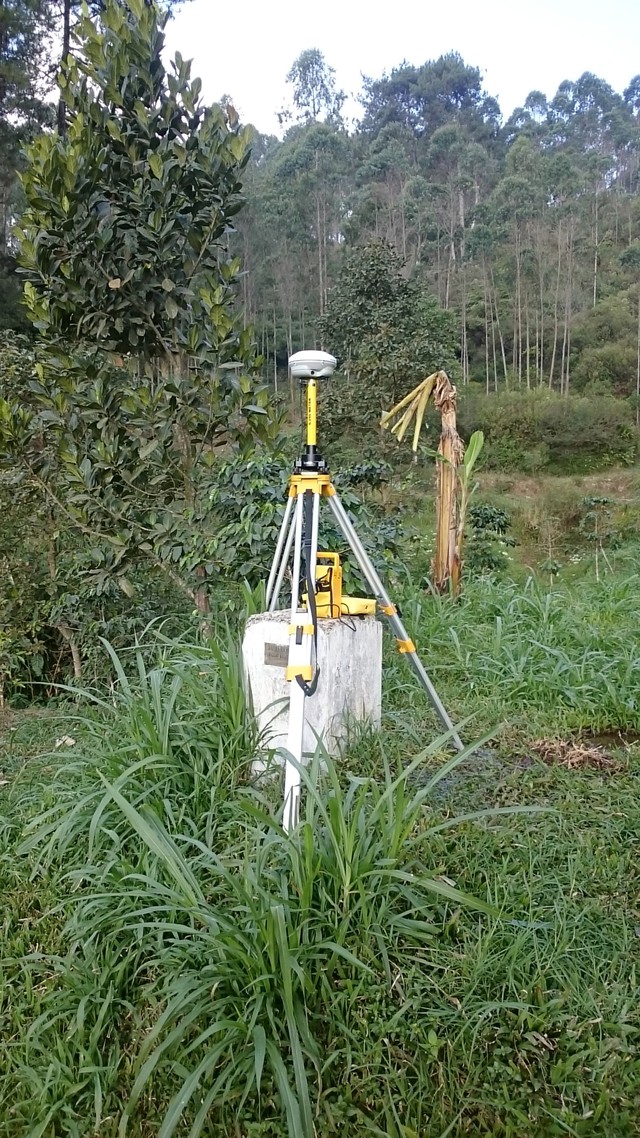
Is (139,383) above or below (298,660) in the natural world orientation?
above

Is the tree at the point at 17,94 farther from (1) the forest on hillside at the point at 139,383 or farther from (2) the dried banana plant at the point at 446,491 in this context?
(2) the dried banana plant at the point at 446,491

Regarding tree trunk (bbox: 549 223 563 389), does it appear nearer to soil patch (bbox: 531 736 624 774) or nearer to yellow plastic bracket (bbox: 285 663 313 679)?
soil patch (bbox: 531 736 624 774)

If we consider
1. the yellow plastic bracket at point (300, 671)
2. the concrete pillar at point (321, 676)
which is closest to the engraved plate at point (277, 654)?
the concrete pillar at point (321, 676)

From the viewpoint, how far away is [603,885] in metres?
1.60

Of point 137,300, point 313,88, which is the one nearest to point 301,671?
point 137,300

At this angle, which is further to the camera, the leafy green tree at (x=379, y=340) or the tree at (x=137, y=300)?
the leafy green tree at (x=379, y=340)

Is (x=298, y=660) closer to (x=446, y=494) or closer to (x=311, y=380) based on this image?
(x=311, y=380)

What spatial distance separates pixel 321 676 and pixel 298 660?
0.72 ft

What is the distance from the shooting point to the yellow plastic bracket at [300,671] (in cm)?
166

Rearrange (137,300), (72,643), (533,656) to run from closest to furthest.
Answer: (533,656), (137,300), (72,643)

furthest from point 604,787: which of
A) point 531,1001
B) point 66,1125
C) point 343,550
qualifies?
point 66,1125

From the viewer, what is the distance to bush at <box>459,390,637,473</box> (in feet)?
49.4

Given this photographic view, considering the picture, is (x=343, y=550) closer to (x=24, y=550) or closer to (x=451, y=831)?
(x=451, y=831)

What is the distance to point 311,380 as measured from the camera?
1.87 metres
